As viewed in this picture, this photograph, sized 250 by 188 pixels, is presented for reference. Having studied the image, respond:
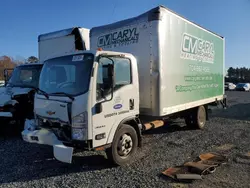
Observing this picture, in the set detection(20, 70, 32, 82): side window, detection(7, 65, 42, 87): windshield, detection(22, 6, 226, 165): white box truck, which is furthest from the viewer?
detection(20, 70, 32, 82): side window

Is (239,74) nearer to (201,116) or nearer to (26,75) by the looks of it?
(201,116)

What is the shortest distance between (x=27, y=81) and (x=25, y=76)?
0.90 ft

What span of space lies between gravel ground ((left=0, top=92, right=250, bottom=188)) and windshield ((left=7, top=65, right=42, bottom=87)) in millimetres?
1882

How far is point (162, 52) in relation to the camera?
5.52m

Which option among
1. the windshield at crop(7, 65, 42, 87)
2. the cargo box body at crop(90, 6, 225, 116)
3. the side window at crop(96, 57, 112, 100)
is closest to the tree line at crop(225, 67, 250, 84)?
the cargo box body at crop(90, 6, 225, 116)

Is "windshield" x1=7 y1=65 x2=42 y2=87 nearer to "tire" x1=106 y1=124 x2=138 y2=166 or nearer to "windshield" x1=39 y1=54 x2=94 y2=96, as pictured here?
"windshield" x1=39 y1=54 x2=94 y2=96

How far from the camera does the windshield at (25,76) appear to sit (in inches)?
303

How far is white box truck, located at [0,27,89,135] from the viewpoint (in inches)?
271

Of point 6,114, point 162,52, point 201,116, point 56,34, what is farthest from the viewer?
point 56,34

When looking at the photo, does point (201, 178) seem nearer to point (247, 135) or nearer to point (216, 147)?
point (216, 147)

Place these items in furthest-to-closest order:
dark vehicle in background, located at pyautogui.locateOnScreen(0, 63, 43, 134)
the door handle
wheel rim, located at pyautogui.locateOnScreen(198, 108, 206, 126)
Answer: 1. wheel rim, located at pyautogui.locateOnScreen(198, 108, 206, 126)
2. dark vehicle in background, located at pyautogui.locateOnScreen(0, 63, 43, 134)
3. the door handle

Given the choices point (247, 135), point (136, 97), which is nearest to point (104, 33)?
A: point (136, 97)

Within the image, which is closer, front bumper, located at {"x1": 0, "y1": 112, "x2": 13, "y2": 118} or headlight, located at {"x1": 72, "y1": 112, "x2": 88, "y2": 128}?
headlight, located at {"x1": 72, "y1": 112, "x2": 88, "y2": 128}

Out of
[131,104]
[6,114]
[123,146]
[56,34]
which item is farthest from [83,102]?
[56,34]
